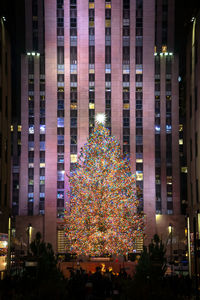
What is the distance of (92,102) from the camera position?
78.2 metres

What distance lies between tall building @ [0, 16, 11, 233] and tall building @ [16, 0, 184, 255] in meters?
24.0

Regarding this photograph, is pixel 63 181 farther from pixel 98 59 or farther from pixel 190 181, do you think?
pixel 190 181

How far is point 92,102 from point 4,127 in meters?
28.6

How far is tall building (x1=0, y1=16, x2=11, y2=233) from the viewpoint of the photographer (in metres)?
49.3

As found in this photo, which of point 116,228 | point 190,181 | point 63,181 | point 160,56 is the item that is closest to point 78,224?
point 116,228

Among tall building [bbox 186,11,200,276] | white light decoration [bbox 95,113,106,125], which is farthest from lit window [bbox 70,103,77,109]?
tall building [bbox 186,11,200,276]

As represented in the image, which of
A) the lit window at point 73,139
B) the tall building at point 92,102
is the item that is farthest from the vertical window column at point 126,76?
the lit window at point 73,139

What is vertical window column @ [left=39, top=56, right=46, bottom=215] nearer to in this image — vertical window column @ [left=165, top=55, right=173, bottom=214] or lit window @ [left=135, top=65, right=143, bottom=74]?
lit window @ [left=135, top=65, right=143, bottom=74]

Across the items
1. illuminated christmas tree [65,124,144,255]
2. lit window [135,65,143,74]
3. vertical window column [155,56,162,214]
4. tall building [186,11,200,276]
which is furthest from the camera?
vertical window column [155,56,162,214]

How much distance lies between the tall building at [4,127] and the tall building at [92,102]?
24033mm

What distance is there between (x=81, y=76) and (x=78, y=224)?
2773cm

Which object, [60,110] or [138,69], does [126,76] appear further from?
[60,110]

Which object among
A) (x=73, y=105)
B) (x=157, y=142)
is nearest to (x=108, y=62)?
(x=73, y=105)

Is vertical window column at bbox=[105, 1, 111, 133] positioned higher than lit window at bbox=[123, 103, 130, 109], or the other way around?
vertical window column at bbox=[105, 1, 111, 133]
